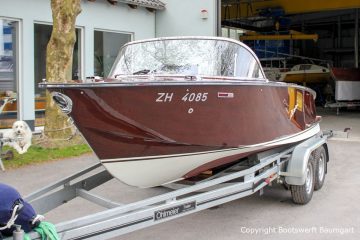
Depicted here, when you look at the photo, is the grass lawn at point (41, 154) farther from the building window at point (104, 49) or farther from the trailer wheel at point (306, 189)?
the trailer wheel at point (306, 189)

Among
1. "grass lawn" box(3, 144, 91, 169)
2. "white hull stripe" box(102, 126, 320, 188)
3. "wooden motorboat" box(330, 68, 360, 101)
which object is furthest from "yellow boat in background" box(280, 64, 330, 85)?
"white hull stripe" box(102, 126, 320, 188)

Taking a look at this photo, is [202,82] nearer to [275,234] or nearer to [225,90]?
[225,90]

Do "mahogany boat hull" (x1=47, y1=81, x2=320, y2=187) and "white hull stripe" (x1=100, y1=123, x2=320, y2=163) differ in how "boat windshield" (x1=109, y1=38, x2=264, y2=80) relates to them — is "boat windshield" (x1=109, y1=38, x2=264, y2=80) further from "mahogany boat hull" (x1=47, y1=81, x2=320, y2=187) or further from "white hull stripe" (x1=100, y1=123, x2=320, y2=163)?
"white hull stripe" (x1=100, y1=123, x2=320, y2=163)

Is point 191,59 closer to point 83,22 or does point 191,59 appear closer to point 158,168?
point 158,168

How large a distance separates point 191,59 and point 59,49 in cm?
501

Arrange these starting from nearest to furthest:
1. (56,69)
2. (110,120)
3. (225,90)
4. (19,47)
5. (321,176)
Result: (110,120) < (225,90) < (321,176) < (56,69) < (19,47)

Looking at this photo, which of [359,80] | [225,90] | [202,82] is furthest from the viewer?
[359,80]

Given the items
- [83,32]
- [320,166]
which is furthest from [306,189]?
[83,32]

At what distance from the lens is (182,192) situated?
468cm

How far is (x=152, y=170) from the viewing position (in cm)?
501

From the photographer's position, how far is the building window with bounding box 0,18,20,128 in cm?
1166

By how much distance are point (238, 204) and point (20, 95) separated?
7180 millimetres

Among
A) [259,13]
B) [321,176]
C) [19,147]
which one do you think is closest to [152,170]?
[321,176]

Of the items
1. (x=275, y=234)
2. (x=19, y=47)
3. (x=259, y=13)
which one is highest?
(x=259, y=13)
